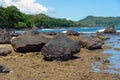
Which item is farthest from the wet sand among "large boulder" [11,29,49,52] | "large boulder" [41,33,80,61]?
"large boulder" [11,29,49,52]

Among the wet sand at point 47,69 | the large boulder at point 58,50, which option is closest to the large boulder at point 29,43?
the wet sand at point 47,69

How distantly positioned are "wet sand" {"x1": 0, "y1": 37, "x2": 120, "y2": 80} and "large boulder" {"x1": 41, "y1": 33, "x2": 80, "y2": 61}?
1.90ft

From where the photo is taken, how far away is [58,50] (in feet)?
80.1

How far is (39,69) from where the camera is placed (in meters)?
20.4

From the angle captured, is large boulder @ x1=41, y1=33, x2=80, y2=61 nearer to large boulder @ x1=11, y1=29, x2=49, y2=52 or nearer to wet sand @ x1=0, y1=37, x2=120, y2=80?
wet sand @ x1=0, y1=37, x2=120, y2=80

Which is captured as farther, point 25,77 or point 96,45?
point 96,45

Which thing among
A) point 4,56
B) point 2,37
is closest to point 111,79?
point 4,56

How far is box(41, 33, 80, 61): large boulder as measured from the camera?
24312 millimetres

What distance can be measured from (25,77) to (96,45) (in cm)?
1790

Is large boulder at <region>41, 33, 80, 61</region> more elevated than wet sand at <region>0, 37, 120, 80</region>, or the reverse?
large boulder at <region>41, 33, 80, 61</region>

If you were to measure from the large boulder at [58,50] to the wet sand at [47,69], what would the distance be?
1.90 feet

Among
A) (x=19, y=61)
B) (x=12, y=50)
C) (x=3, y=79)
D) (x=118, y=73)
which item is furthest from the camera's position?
(x=12, y=50)

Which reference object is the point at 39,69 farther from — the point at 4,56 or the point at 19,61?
the point at 4,56

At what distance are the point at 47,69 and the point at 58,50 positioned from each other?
419 centimetres
